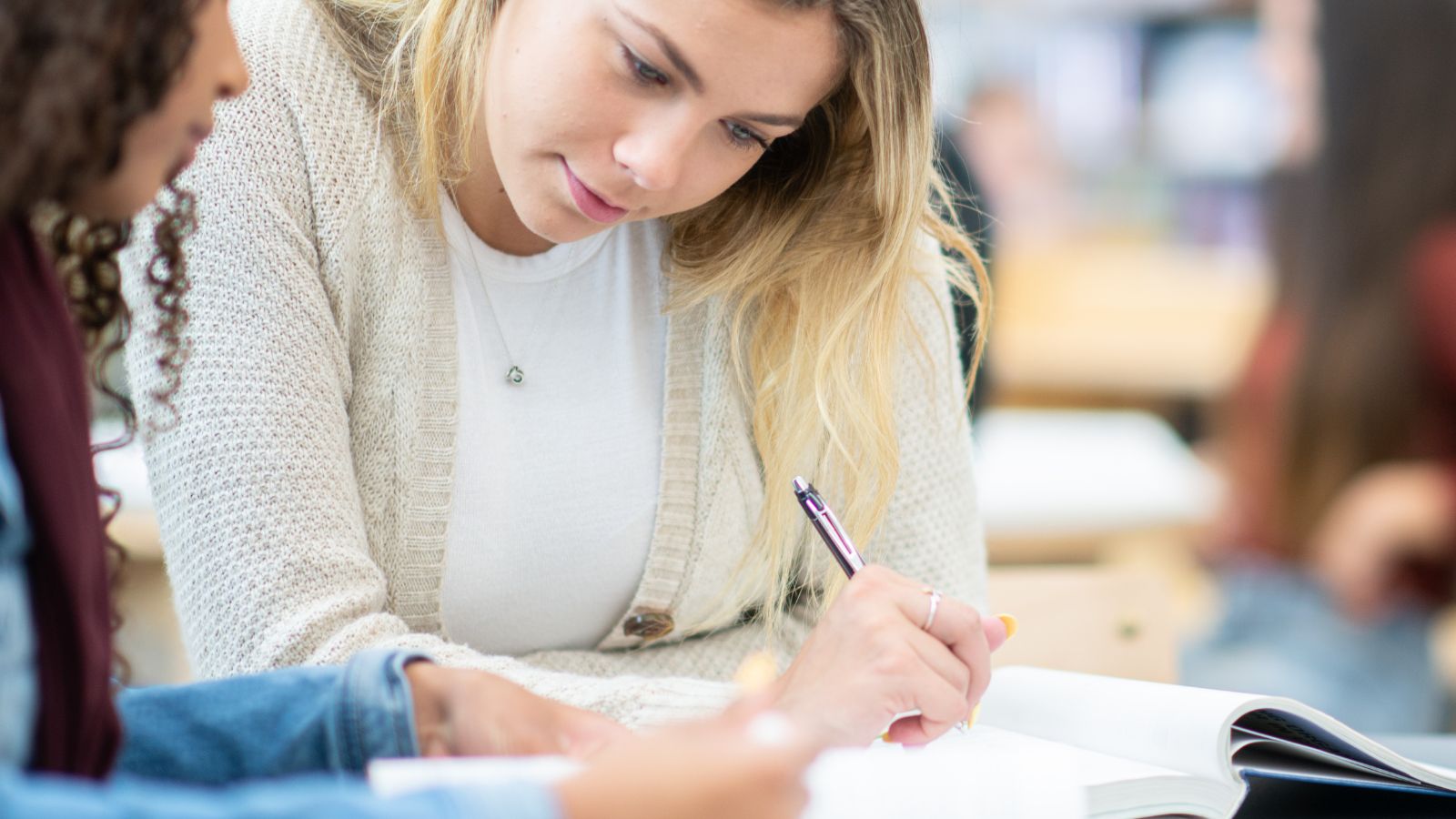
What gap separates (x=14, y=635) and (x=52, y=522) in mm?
78

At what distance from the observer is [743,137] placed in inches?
45.7


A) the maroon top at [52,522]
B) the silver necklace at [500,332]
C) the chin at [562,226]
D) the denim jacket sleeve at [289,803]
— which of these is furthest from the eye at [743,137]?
the denim jacket sleeve at [289,803]

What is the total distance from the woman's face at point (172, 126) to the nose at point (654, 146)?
38cm

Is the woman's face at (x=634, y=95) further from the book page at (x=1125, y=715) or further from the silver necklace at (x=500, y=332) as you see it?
the book page at (x=1125, y=715)

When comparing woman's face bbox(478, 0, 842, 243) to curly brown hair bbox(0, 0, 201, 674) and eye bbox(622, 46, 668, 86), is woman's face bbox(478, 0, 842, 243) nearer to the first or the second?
eye bbox(622, 46, 668, 86)

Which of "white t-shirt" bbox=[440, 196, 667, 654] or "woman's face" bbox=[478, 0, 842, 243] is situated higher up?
"woman's face" bbox=[478, 0, 842, 243]

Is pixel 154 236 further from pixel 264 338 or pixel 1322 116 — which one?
pixel 1322 116

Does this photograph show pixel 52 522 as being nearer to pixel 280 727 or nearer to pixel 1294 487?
pixel 280 727

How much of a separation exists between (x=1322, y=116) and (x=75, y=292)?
2.19 meters

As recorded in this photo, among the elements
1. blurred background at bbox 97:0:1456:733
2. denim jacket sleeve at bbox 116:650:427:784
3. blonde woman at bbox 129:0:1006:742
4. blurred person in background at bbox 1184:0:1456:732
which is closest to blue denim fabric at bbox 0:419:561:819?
denim jacket sleeve at bbox 116:650:427:784

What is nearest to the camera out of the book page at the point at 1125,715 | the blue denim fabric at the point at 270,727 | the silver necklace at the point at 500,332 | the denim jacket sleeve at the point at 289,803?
the denim jacket sleeve at the point at 289,803

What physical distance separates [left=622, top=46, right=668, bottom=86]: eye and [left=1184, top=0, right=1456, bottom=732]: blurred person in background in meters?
1.58

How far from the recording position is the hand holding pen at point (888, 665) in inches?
36.8

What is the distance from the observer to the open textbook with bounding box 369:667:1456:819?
2.46ft
